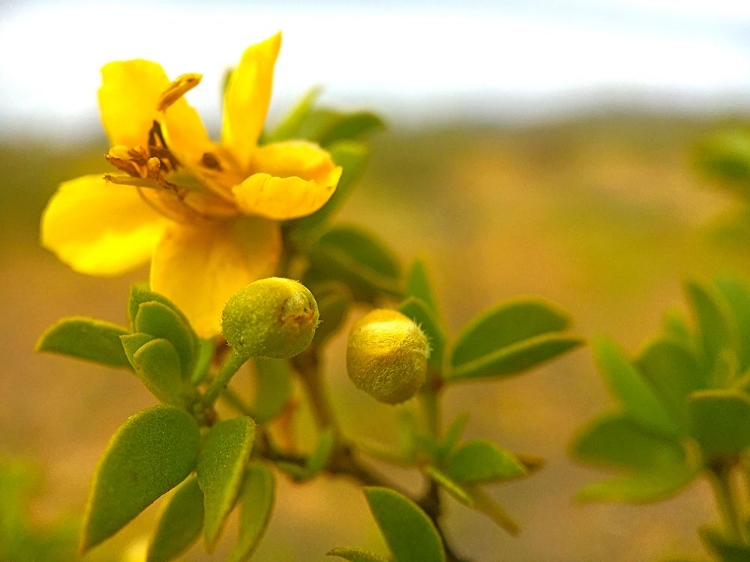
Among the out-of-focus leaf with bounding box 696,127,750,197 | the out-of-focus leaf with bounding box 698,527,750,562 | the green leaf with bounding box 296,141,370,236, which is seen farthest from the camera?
the out-of-focus leaf with bounding box 696,127,750,197

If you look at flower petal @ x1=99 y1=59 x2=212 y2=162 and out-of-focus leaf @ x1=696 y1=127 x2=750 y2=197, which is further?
out-of-focus leaf @ x1=696 y1=127 x2=750 y2=197

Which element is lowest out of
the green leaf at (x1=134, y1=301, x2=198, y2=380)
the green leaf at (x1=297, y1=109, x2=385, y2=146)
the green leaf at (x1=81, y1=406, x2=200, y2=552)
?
the green leaf at (x1=81, y1=406, x2=200, y2=552)

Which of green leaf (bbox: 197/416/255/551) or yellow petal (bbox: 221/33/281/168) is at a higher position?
yellow petal (bbox: 221/33/281/168)

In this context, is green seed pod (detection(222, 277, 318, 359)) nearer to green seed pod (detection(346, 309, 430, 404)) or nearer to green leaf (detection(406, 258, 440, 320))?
green seed pod (detection(346, 309, 430, 404))

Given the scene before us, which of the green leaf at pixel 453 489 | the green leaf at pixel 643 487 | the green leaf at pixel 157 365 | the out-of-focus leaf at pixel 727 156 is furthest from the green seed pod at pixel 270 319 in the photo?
the out-of-focus leaf at pixel 727 156

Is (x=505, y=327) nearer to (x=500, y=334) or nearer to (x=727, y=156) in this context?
(x=500, y=334)

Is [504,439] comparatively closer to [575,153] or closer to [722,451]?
[722,451]

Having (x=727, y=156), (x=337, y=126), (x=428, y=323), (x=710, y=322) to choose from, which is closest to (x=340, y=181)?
(x=337, y=126)

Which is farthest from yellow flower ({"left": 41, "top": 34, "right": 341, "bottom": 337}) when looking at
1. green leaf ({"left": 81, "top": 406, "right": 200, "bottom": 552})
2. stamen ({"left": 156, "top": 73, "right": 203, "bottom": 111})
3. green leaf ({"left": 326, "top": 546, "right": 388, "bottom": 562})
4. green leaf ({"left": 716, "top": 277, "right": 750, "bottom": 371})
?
green leaf ({"left": 716, "top": 277, "right": 750, "bottom": 371})
